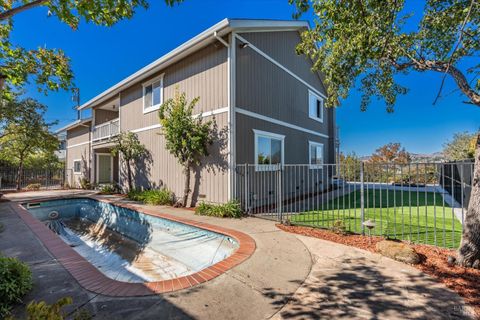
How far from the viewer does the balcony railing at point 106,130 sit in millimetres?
14258

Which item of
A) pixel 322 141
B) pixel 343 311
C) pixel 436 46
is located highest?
pixel 436 46

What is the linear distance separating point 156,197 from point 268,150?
18.1 ft

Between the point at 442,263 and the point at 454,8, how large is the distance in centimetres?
511

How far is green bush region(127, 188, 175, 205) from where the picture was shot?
9773 mm

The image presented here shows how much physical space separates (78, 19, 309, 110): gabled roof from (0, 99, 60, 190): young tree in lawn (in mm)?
6015

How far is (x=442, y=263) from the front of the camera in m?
3.74

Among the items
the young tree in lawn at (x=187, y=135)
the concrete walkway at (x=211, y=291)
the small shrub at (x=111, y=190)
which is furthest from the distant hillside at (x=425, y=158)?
the small shrub at (x=111, y=190)

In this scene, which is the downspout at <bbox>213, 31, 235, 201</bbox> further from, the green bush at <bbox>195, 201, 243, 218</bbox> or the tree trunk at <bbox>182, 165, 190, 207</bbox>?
the tree trunk at <bbox>182, 165, 190, 207</bbox>

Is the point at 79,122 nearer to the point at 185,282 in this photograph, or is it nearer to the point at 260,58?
the point at 260,58

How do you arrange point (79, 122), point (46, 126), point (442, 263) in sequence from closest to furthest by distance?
point (442, 263)
point (46, 126)
point (79, 122)

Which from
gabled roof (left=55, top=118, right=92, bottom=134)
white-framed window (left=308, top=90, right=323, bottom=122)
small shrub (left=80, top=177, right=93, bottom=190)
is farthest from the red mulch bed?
gabled roof (left=55, top=118, right=92, bottom=134)

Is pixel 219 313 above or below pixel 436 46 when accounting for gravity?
below

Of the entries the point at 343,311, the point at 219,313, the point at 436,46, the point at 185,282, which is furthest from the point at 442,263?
the point at 436,46

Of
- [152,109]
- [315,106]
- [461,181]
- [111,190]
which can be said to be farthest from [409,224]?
[111,190]
